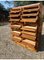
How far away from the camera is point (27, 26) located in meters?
7.06

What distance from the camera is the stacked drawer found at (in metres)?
6.35

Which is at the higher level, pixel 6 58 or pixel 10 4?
pixel 10 4

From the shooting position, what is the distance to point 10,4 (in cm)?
2050

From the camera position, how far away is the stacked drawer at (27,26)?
6.35m

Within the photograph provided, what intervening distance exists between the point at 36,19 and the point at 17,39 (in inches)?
75.6

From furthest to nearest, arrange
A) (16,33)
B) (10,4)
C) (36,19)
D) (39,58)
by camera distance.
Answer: (10,4), (16,33), (36,19), (39,58)

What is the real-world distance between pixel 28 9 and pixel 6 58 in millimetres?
2547

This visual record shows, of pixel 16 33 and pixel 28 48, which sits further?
pixel 16 33

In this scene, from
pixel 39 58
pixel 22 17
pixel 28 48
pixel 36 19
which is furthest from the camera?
pixel 22 17

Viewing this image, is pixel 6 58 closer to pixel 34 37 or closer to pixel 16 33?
pixel 34 37

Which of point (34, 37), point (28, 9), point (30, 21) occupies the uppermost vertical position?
point (28, 9)

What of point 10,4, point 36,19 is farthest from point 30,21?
point 10,4

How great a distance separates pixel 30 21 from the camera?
263 inches

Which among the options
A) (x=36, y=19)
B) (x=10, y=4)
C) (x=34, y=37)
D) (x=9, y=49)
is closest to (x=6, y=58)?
(x=9, y=49)
